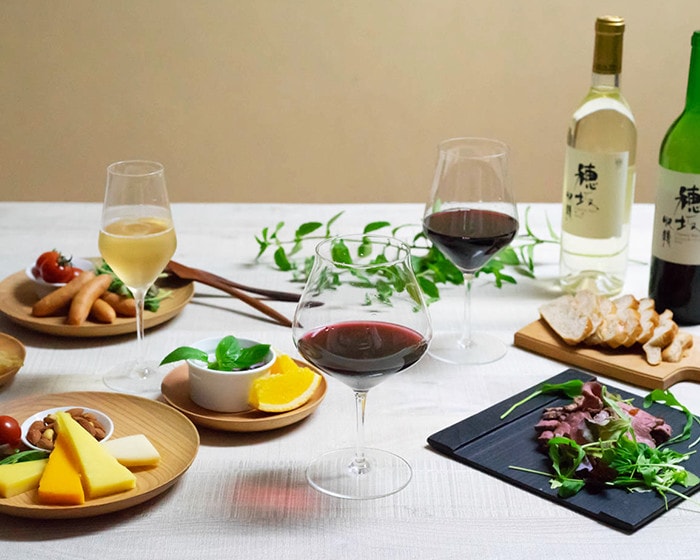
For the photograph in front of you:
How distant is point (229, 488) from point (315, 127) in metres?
2.64

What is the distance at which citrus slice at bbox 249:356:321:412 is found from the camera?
113 centimetres

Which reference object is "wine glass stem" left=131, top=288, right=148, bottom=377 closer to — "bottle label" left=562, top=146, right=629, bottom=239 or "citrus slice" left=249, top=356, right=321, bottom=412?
"citrus slice" left=249, top=356, right=321, bottom=412

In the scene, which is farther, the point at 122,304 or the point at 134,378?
the point at 122,304

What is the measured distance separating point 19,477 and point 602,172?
3.01 feet

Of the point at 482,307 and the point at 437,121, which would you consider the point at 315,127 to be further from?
the point at 482,307

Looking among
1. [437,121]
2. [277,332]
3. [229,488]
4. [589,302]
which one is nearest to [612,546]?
[229,488]

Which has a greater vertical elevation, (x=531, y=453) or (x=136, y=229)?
(x=136, y=229)

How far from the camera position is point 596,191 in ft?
4.79

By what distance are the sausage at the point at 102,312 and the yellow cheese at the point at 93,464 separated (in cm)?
43

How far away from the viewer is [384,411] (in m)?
1.19

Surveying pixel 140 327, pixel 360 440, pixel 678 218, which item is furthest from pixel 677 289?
pixel 140 327

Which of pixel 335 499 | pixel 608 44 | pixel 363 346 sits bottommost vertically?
pixel 335 499

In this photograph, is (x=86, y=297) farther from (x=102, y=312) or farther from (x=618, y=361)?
(x=618, y=361)

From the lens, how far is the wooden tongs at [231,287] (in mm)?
1490
